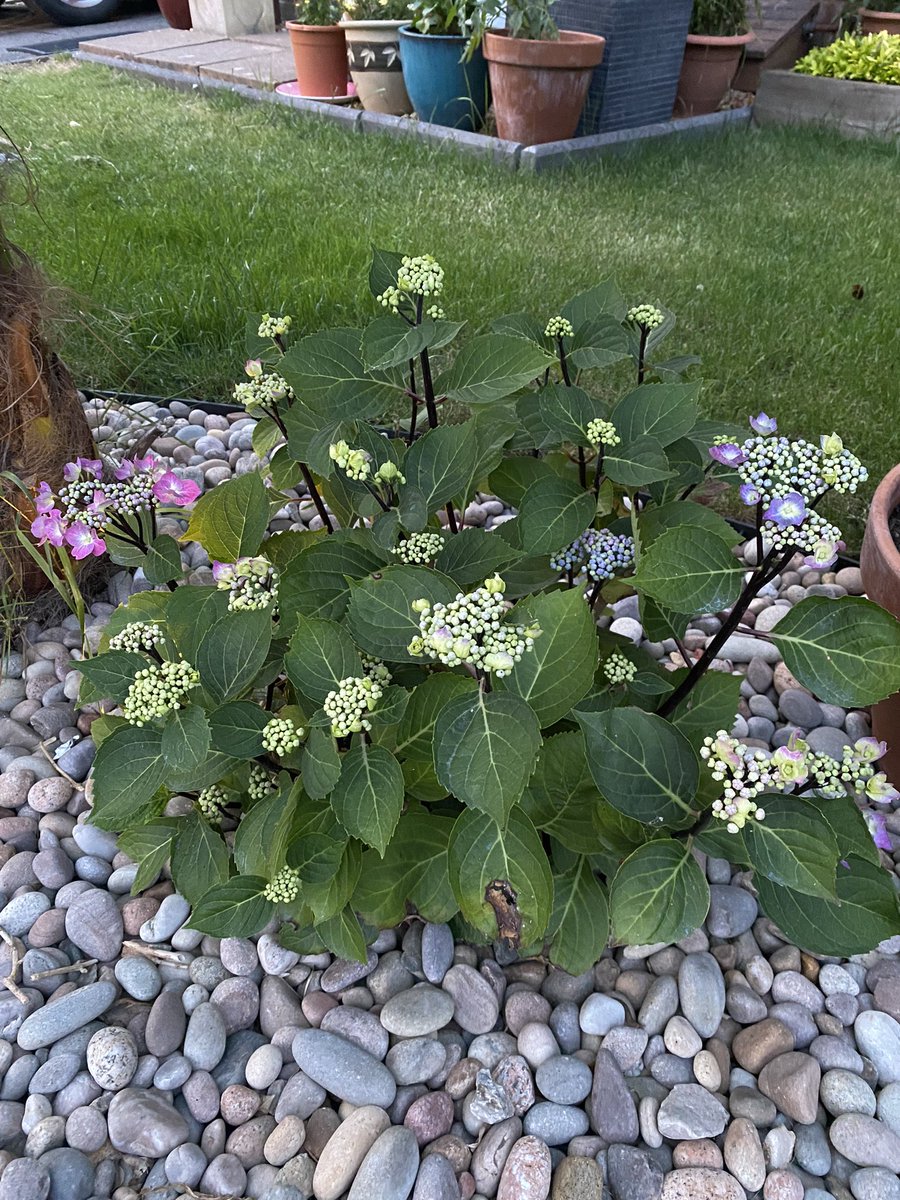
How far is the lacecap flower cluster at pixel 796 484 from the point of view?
0.86 metres

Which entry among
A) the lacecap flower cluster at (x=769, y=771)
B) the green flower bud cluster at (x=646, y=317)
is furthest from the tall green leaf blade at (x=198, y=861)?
the green flower bud cluster at (x=646, y=317)

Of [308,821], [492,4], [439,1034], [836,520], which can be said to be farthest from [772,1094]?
[492,4]

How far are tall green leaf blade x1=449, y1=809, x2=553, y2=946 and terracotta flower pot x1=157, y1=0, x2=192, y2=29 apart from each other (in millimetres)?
8272

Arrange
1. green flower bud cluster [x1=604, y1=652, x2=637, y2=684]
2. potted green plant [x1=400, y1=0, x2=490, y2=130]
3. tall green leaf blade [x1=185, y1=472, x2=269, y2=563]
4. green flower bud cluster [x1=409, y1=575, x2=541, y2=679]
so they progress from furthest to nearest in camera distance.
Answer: potted green plant [x1=400, y1=0, x2=490, y2=130] → tall green leaf blade [x1=185, y1=472, x2=269, y2=563] → green flower bud cluster [x1=604, y1=652, x2=637, y2=684] → green flower bud cluster [x1=409, y1=575, x2=541, y2=679]

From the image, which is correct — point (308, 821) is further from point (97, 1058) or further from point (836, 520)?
point (836, 520)

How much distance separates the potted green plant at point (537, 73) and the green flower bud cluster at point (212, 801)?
3796 mm

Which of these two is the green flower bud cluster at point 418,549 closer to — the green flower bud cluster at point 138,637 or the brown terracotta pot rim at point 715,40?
the green flower bud cluster at point 138,637

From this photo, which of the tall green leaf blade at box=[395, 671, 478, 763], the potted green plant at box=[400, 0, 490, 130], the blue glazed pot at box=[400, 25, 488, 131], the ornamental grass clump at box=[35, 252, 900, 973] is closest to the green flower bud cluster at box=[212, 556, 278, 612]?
the ornamental grass clump at box=[35, 252, 900, 973]

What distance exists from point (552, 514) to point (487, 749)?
1.09ft

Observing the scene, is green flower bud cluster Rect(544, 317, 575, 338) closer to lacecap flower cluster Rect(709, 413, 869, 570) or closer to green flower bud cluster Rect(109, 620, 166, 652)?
lacecap flower cluster Rect(709, 413, 869, 570)

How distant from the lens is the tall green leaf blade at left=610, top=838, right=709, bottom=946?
0.92m

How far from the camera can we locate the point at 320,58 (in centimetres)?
513

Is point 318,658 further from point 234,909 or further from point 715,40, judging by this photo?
point 715,40

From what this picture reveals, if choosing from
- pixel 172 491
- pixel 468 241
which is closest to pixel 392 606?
pixel 172 491
